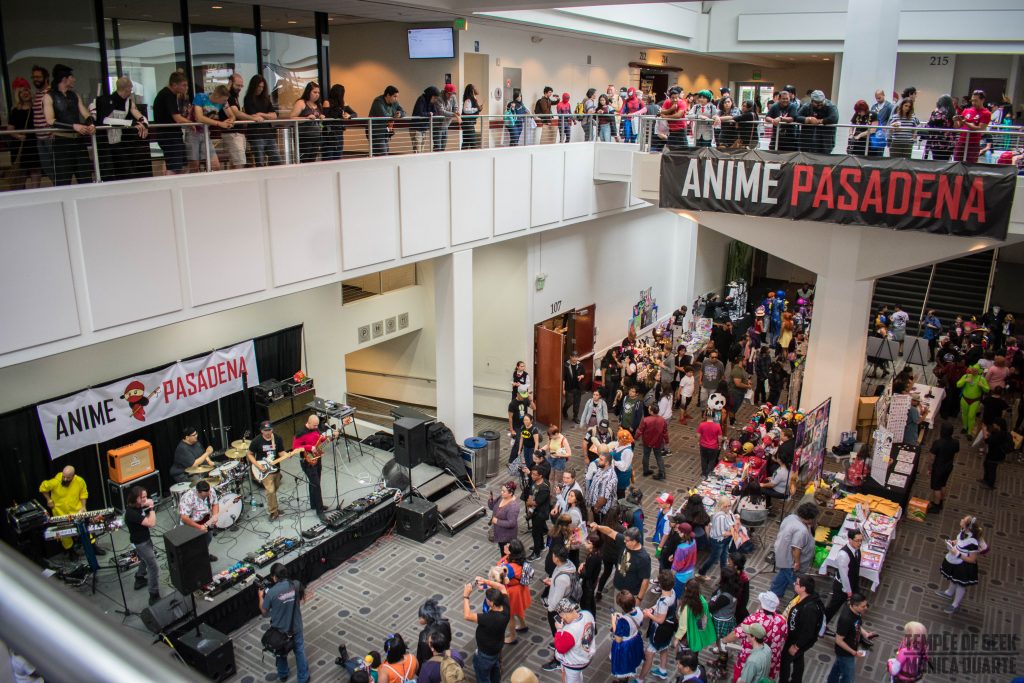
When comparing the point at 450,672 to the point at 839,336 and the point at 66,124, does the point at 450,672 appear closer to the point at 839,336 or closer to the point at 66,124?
the point at 66,124

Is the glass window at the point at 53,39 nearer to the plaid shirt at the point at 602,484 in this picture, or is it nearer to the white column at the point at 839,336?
the plaid shirt at the point at 602,484

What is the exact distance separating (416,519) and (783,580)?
605cm

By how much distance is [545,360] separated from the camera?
738 inches

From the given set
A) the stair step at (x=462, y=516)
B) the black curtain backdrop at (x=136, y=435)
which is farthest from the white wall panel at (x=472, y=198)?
the stair step at (x=462, y=516)

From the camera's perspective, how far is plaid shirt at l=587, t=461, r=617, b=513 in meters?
12.5

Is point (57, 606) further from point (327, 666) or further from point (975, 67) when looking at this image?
point (975, 67)

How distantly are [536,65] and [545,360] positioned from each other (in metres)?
7.96

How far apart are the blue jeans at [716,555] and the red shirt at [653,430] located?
11.5 feet

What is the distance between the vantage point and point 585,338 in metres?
21.3

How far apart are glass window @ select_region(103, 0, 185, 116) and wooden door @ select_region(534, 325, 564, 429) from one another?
9.69 m

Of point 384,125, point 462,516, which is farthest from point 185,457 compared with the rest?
point 384,125

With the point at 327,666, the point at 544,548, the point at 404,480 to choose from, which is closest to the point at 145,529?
the point at 327,666

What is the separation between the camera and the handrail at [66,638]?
2.31 feet

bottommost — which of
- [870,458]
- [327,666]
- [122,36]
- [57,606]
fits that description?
[327,666]
